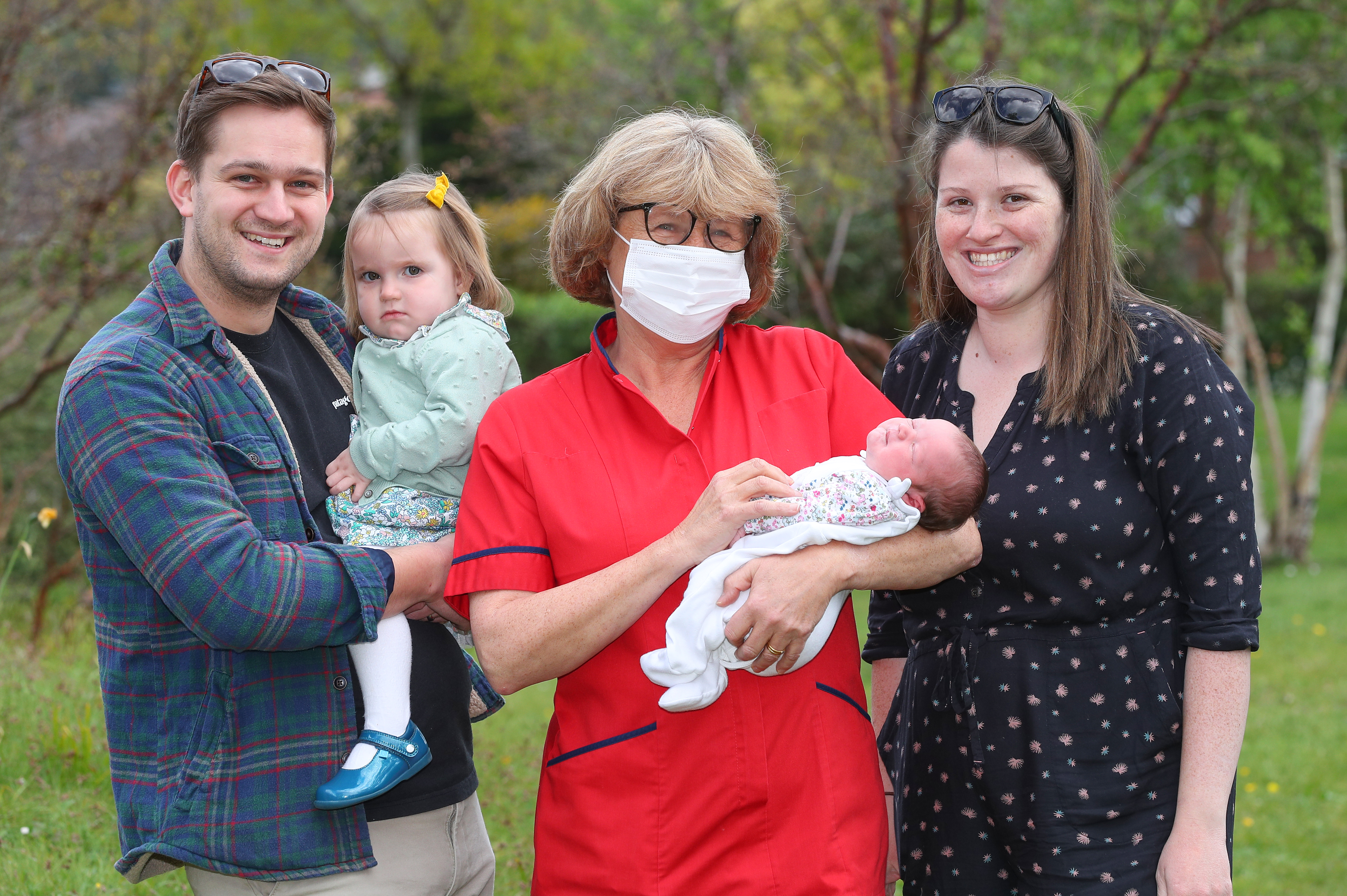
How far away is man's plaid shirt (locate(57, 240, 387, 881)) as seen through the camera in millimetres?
2145

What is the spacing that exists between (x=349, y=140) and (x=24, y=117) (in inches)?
92.8

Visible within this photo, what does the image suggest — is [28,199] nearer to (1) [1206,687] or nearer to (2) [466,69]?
(1) [1206,687]

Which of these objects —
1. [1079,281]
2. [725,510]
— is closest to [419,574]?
[725,510]

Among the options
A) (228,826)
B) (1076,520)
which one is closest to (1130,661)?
(1076,520)

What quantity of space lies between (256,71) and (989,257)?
1.67 m

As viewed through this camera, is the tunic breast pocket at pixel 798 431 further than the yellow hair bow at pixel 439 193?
No

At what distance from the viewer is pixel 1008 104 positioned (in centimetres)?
258

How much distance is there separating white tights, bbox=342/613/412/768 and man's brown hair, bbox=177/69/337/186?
108cm

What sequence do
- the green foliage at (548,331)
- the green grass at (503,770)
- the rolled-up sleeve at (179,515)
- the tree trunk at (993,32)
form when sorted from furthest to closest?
1. the green foliage at (548,331)
2. the tree trunk at (993,32)
3. the green grass at (503,770)
4. the rolled-up sleeve at (179,515)

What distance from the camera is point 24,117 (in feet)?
26.5

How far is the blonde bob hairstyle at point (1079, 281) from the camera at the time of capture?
2494mm

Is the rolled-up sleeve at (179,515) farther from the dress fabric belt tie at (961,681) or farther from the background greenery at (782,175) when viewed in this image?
the dress fabric belt tie at (961,681)

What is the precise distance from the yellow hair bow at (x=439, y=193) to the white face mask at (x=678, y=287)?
73 centimetres

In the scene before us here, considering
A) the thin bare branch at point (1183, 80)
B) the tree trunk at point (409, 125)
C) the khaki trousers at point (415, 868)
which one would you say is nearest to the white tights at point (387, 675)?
the khaki trousers at point (415, 868)
